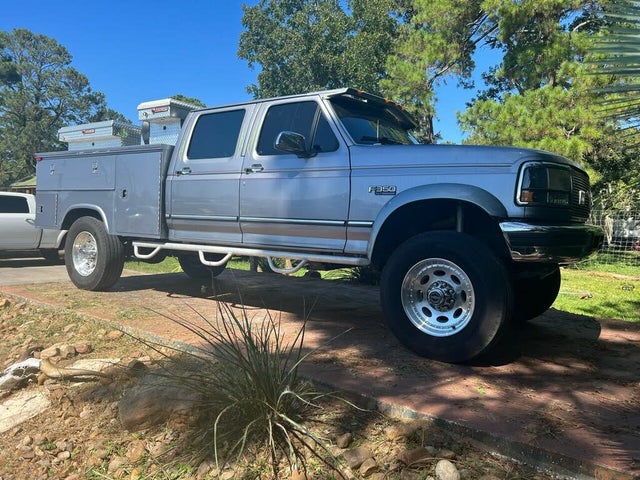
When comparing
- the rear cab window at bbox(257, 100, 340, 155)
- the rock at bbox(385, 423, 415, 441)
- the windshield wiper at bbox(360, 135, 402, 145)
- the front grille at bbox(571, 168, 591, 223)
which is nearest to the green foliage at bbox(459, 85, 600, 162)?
the front grille at bbox(571, 168, 591, 223)

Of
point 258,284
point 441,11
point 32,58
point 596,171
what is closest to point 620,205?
point 596,171

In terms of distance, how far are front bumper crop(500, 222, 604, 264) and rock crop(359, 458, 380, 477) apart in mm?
1842

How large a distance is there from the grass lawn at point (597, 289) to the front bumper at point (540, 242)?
312cm

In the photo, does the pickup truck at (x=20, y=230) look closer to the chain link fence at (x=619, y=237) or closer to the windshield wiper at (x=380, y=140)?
the windshield wiper at (x=380, y=140)

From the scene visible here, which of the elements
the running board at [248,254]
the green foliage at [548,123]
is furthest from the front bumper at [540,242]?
the green foliage at [548,123]

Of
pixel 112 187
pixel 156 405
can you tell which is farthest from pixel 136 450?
pixel 112 187

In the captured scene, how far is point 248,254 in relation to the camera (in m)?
5.10

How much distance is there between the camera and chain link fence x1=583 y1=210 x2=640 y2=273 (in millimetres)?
13172

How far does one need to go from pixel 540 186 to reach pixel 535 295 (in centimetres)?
160

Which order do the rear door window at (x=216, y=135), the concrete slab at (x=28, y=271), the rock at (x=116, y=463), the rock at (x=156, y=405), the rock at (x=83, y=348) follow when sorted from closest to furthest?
the rock at (x=116, y=463) < the rock at (x=156, y=405) < the rock at (x=83, y=348) < the rear door window at (x=216, y=135) < the concrete slab at (x=28, y=271)

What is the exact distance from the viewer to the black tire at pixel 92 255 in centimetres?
631

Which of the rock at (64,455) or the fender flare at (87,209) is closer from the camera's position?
the rock at (64,455)

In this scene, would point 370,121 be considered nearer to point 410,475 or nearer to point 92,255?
point 410,475

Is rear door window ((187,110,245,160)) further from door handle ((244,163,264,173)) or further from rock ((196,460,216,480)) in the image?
rock ((196,460,216,480))
